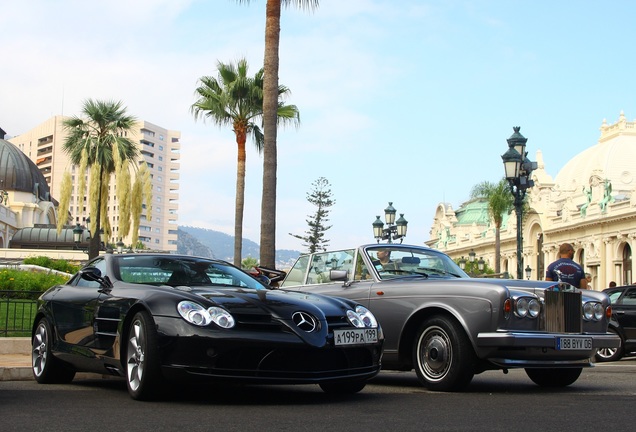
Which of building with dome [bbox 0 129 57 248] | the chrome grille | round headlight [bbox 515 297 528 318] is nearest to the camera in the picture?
round headlight [bbox 515 297 528 318]

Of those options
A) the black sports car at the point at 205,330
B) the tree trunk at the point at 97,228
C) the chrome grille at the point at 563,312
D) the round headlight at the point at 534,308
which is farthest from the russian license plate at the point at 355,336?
the tree trunk at the point at 97,228

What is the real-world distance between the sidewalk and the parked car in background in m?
10.7

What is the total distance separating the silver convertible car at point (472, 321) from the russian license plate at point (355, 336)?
44.0 inches

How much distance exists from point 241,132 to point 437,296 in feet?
75.5

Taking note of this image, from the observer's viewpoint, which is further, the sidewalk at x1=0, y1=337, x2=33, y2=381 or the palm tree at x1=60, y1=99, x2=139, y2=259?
the palm tree at x1=60, y1=99, x2=139, y2=259

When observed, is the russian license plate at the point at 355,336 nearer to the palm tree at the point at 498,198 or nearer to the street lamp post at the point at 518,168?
the street lamp post at the point at 518,168

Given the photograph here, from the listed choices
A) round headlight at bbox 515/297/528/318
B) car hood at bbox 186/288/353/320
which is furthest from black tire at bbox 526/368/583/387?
car hood at bbox 186/288/353/320

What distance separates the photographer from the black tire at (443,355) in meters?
8.66

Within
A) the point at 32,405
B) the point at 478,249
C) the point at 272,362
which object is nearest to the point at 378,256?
the point at 272,362

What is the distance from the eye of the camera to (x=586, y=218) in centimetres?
8050

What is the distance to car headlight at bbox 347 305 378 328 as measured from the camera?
311 inches

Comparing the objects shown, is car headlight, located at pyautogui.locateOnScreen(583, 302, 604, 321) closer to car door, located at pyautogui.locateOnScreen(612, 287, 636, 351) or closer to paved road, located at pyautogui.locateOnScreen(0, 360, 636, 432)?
paved road, located at pyautogui.locateOnScreen(0, 360, 636, 432)

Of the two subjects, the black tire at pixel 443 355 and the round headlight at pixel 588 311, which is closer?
the black tire at pixel 443 355

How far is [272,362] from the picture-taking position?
23.7 ft
